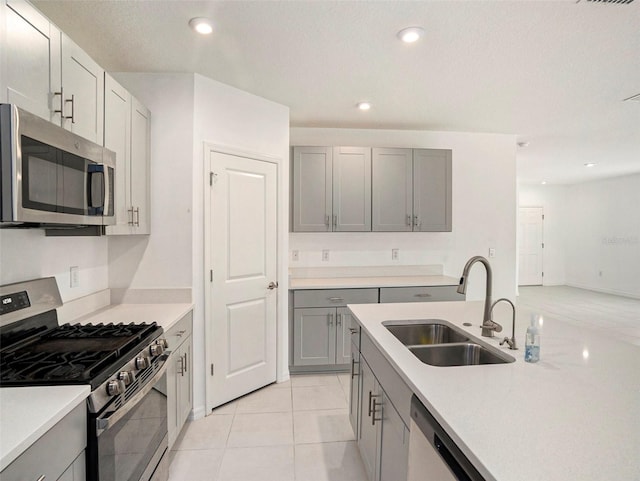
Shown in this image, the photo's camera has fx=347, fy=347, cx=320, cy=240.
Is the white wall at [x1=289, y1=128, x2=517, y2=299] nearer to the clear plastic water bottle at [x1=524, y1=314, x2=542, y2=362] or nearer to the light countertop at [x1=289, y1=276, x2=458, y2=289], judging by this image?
the light countertop at [x1=289, y1=276, x2=458, y2=289]

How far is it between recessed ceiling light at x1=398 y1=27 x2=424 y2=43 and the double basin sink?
5.54ft

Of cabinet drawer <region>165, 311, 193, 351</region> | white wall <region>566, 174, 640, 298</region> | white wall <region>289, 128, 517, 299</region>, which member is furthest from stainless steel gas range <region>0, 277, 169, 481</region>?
white wall <region>566, 174, 640, 298</region>

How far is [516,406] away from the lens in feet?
3.33

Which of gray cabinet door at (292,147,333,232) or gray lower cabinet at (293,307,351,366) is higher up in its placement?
gray cabinet door at (292,147,333,232)

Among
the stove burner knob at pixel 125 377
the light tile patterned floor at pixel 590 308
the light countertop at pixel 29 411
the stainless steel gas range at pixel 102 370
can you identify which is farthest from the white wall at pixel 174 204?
the light tile patterned floor at pixel 590 308

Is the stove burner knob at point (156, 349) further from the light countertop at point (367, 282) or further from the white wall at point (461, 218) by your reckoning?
the white wall at point (461, 218)

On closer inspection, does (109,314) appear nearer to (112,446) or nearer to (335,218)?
(112,446)

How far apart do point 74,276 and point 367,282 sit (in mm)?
2467

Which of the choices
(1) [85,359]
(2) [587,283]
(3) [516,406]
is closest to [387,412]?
(3) [516,406]

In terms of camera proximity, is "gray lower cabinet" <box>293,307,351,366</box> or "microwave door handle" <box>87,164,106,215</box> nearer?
"microwave door handle" <box>87,164,106,215</box>

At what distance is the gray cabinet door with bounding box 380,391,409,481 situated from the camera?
1.30 meters

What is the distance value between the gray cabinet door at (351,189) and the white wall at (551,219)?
20.7 ft

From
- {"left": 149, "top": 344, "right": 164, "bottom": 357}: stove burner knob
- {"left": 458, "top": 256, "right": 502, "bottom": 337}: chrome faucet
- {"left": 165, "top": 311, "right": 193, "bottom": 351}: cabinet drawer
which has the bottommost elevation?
{"left": 165, "top": 311, "right": 193, "bottom": 351}: cabinet drawer

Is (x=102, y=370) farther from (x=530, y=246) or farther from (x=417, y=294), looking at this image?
(x=530, y=246)
